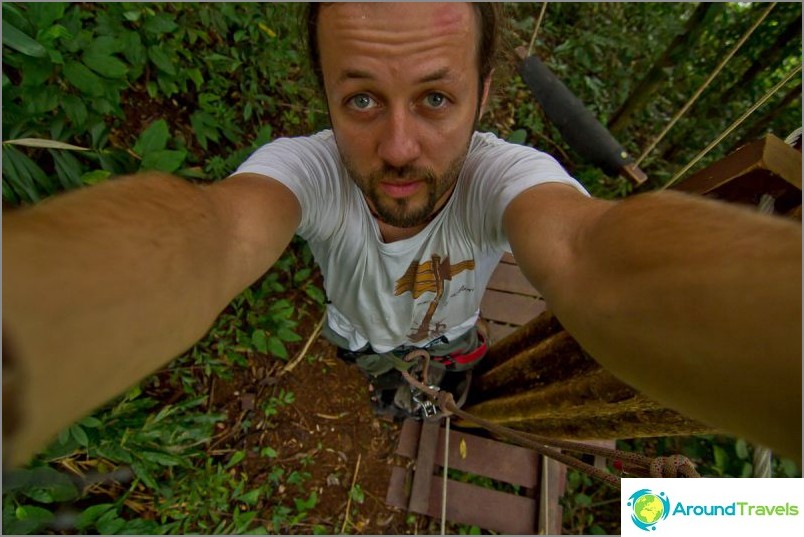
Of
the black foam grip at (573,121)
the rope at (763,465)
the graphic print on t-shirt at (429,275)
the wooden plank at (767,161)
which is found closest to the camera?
the wooden plank at (767,161)

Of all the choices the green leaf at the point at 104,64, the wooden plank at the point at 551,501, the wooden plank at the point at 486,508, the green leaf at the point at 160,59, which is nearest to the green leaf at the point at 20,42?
the green leaf at the point at 104,64

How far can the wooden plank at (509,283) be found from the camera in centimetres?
196

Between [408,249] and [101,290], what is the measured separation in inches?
24.0

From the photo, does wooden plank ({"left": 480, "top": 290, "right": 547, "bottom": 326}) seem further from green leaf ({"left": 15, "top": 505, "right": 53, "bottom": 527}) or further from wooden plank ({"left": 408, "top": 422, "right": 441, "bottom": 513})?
green leaf ({"left": 15, "top": 505, "right": 53, "bottom": 527})

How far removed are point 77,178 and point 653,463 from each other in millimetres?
1560

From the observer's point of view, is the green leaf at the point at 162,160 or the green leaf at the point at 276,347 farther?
the green leaf at the point at 276,347

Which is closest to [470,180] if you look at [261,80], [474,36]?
[474,36]

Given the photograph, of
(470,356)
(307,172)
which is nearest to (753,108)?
(307,172)

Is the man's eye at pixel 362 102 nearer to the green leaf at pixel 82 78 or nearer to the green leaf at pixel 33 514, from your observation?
the green leaf at pixel 82 78

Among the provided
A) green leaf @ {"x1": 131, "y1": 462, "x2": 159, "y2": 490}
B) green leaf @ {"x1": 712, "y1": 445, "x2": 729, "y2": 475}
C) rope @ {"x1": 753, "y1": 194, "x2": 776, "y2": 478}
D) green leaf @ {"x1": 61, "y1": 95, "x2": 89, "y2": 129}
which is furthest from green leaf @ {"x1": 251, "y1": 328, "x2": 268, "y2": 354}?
green leaf @ {"x1": 712, "y1": 445, "x2": 729, "y2": 475}

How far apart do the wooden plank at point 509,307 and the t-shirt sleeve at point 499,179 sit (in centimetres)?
102

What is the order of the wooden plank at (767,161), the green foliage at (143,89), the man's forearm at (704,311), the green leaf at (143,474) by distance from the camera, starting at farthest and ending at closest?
the green leaf at (143,474) < the green foliage at (143,89) < the wooden plank at (767,161) < the man's forearm at (704,311)

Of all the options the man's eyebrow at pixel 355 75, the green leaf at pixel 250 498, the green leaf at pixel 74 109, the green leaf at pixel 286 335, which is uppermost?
the green leaf at pixel 74 109

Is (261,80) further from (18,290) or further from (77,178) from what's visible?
(18,290)
